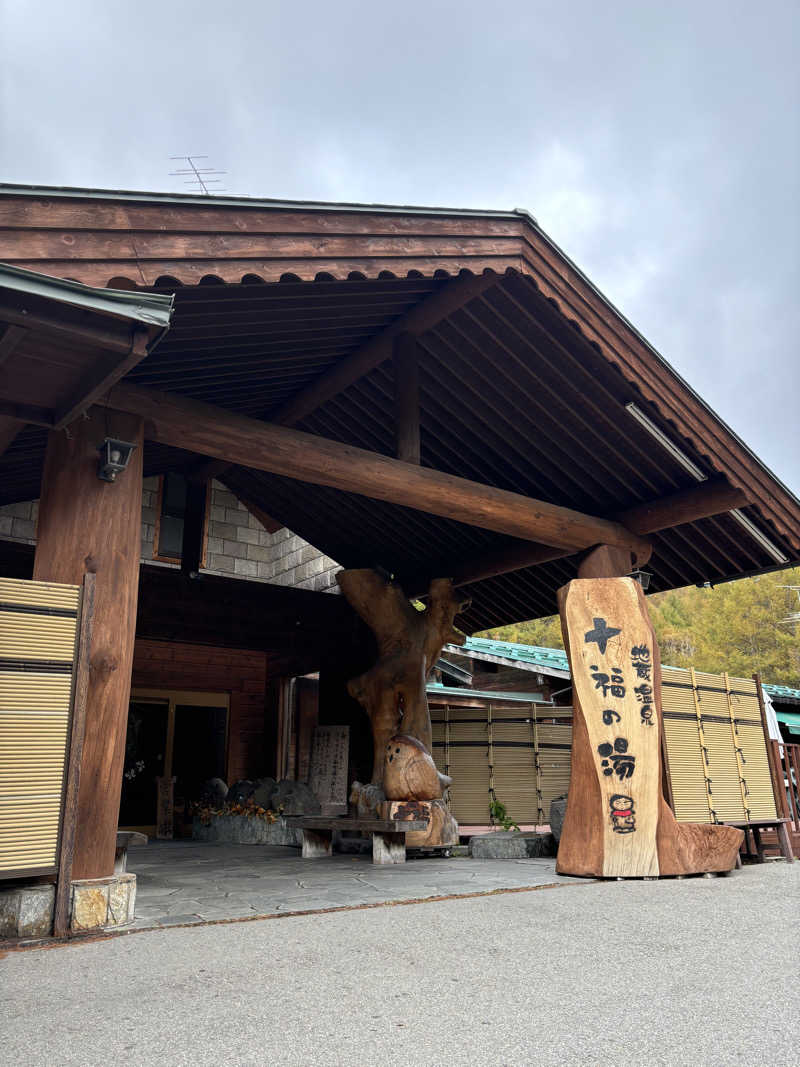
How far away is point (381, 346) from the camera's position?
294 inches

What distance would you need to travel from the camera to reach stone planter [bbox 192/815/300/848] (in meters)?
10.5

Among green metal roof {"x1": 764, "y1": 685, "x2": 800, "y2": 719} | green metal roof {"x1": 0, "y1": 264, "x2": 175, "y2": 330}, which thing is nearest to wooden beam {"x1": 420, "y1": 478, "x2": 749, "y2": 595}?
green metal roof {"x1": 0, "y1": 264, "x2": 175, "y2": 330}

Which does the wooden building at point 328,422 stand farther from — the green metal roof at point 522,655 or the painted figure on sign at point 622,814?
the green metal roof at point 522,655

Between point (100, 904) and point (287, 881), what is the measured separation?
2.24 metres

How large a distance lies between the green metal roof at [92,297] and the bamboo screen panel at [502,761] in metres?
8.58

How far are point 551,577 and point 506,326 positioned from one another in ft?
14.3

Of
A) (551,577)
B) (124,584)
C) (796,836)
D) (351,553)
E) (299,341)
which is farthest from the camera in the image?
(351,553)

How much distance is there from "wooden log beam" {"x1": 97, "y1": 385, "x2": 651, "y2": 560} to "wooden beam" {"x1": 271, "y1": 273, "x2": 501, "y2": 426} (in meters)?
1.03

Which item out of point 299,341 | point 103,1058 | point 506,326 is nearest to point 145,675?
point 299,341

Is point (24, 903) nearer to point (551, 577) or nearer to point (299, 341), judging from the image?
point (299, 341)

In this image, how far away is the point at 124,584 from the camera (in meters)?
5.14

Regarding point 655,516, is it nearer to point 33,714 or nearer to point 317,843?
point 317,843

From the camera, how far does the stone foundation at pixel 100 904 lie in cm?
429

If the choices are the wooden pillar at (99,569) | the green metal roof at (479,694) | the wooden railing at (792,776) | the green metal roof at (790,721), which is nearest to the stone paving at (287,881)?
the wooden pillar at (99,569)
